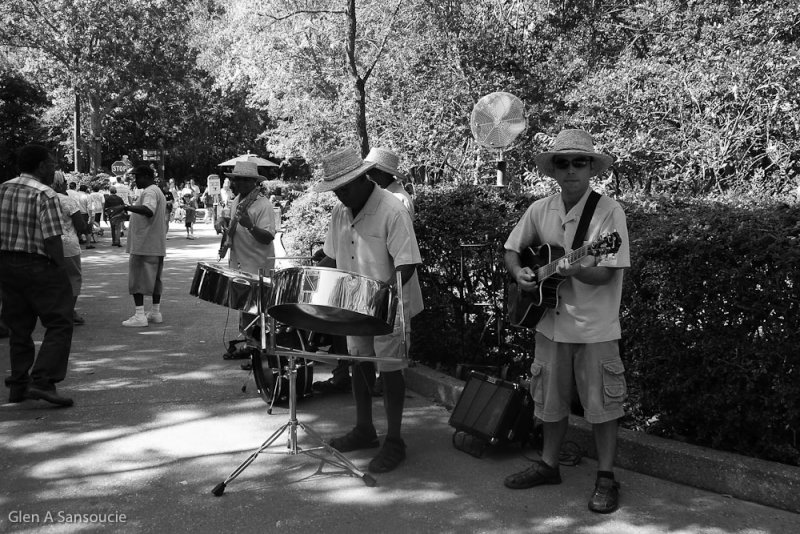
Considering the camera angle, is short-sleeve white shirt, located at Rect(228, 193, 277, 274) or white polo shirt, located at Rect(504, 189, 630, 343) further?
short-sleeve white shirt, located at Rect(228, 193, 277, 274)

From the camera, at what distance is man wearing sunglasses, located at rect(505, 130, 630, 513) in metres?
3.80

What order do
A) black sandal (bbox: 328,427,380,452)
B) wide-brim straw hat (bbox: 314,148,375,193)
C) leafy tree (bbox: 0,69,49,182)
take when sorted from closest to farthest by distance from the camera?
wide-brim straw hat (bbox: 314,148,375,193)
black sandal (bbox: 328,427,380,452)
leafy tree (bbox: 0,69,49,182)

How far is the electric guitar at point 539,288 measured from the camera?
12.7 ft

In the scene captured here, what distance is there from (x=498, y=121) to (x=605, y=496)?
862 cm

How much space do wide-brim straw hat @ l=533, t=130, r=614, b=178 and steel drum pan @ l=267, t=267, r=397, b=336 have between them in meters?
1.06

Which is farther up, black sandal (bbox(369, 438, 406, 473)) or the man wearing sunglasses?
the man wearing sunglasses

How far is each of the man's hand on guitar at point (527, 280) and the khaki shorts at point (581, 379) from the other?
1.02 feet

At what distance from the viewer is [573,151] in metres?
3.86

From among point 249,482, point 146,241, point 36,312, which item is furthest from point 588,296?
point 146,241

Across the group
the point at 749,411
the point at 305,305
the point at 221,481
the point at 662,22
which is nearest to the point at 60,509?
Result: the point at 221,481

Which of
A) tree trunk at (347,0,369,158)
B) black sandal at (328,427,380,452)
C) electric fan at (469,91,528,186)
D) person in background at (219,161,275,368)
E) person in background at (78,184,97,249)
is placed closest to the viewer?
black sandal at (328,427,380,452)

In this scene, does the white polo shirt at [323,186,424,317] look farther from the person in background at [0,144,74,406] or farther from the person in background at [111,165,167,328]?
the person in background at [111,165,167,328]

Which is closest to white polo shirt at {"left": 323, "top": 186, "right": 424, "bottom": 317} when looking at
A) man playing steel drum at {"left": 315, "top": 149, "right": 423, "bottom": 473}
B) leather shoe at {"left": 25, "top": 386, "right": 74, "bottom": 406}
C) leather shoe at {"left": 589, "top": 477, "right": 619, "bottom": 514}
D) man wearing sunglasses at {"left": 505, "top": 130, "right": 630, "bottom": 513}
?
man playing steel drum at {"left": 315, "top": 149, "right": 423, "bottom": 473}

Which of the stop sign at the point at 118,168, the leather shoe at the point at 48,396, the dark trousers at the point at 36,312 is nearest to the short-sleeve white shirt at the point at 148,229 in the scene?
the dark trousers at the point at 36,312
